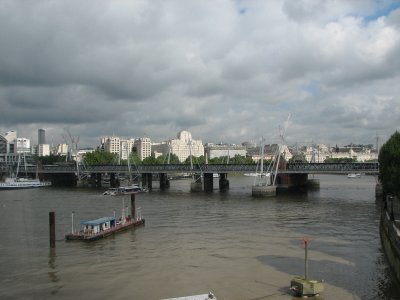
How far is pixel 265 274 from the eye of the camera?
29641 mm

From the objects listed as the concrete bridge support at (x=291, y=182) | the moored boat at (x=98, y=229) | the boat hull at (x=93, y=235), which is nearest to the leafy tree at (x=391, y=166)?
the moored boat at (x=98, y=229)

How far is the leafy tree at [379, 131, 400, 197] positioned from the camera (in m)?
48.4

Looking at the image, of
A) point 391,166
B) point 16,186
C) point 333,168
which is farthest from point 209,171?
point 391,166

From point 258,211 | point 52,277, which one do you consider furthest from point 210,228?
point 52,277

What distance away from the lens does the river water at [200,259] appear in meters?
26.7

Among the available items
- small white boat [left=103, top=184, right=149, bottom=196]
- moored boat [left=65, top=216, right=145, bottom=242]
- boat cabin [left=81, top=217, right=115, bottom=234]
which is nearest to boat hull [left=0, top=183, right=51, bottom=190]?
small white boat [left=103, top=184, right=149, bottom=196]

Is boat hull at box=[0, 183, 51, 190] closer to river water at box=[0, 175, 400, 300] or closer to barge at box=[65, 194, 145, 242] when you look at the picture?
river water at box=[0, 175, 400, 300]

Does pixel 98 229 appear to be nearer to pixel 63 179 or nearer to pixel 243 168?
pixel 243 168

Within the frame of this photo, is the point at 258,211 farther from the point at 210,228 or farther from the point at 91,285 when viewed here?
the point at 91,285

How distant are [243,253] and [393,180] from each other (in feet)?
69.0

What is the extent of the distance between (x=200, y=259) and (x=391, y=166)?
28091 millimetres

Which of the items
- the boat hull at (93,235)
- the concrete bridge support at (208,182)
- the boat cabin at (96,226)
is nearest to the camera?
the boat hull at (93,235)

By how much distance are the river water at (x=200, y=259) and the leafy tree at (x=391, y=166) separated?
4612mm

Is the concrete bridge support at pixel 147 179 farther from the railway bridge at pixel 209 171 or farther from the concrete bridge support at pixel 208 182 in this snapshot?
the concrete bridge support at pixel 208 182
